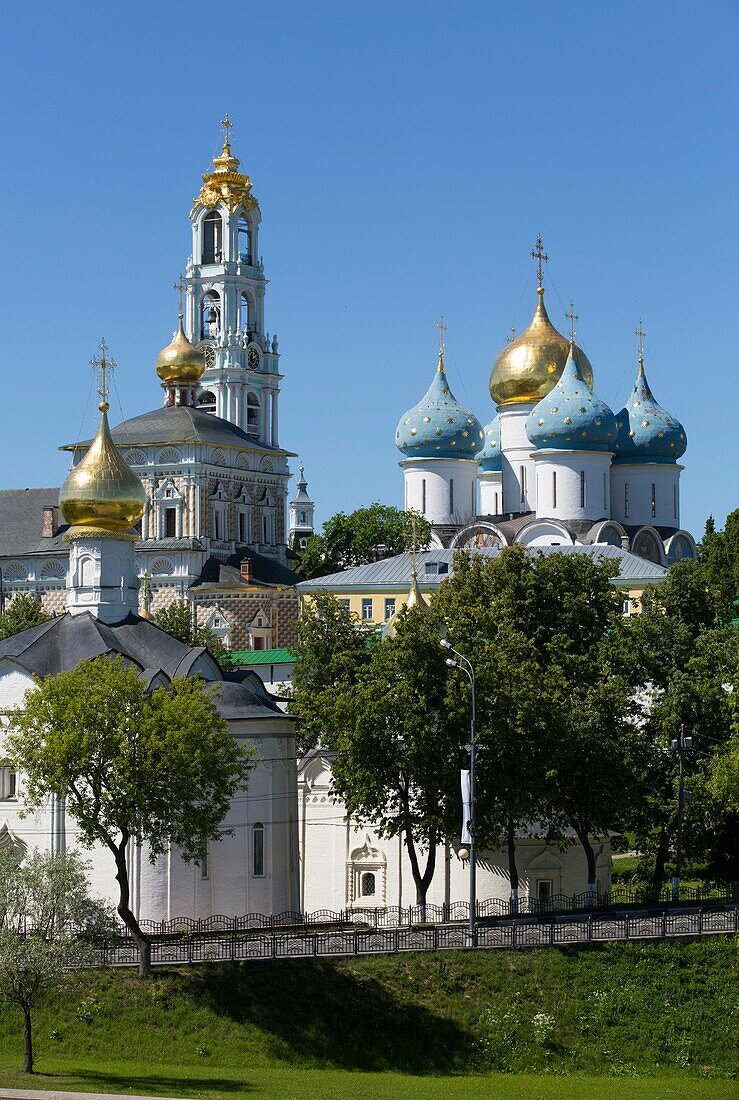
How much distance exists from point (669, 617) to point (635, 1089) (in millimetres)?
16881

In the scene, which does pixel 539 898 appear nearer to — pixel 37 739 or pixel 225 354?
pixel 37 739

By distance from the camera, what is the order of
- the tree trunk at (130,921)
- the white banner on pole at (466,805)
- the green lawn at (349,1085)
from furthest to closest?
the white banner on pole at (466,805) < the tree trunk at (130,921) < the green lawn at (349,1085)

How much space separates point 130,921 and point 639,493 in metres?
50.3

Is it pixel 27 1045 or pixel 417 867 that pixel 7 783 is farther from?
pixel 27 1045

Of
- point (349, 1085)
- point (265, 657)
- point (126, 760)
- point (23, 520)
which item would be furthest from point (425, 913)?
point (23, 520)

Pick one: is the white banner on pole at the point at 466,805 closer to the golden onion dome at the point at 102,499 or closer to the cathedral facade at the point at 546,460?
the golden onion dome at the point at 102,499

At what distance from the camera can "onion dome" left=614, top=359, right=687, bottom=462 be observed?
285 ft

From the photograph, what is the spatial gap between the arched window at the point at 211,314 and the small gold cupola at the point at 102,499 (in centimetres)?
6006

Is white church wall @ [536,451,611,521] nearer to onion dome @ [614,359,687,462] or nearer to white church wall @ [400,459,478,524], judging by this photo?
onion dome @ [614,359,687,462]

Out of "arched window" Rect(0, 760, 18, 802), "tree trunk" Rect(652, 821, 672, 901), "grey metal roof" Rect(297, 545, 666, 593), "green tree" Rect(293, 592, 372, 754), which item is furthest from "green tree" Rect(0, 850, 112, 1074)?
"grey metal roof" Rect(297, 545, 666, 593)

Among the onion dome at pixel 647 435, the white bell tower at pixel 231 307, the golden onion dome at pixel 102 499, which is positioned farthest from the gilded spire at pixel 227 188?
the golden onion dome at pixel 102 499

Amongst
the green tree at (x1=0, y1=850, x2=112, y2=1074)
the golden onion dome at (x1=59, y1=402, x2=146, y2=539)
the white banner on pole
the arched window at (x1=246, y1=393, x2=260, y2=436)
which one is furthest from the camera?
the arched window at (x1=246, y1=393, x2=260, y2=436)

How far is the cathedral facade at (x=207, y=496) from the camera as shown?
91750mm

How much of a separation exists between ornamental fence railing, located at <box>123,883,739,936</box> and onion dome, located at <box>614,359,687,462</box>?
39.9 m
